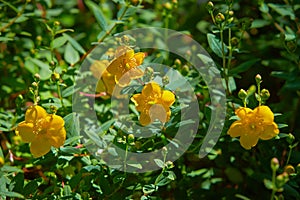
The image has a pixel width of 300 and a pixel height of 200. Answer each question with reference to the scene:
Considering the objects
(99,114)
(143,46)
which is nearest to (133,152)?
(99,114)

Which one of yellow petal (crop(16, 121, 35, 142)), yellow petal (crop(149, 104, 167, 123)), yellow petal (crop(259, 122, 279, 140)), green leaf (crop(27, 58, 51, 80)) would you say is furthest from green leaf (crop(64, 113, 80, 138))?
yellow petal (crop(259, 122, 279, 140))

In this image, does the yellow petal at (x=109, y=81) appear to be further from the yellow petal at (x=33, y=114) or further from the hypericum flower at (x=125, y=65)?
the yellow petal at (x=33, y=114)

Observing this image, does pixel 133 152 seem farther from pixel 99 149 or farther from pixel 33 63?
pixel 33 63

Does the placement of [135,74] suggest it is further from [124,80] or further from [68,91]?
[68,91]

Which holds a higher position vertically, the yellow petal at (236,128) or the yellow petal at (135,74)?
the yellow petal at (135,74)

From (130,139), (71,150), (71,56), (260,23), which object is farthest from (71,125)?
(260,23)

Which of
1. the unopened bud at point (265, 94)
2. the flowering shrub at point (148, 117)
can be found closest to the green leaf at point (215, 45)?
the flowering shrub at point (148, 117)

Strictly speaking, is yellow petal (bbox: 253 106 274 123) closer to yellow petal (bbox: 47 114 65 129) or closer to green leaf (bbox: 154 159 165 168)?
green leaf (bbox: 154 159 165 168)
